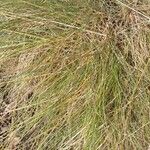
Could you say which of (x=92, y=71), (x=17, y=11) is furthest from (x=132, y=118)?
(x=17, y=11)

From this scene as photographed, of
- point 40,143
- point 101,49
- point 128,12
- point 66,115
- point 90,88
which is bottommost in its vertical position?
point 40,143

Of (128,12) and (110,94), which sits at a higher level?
(128,12)

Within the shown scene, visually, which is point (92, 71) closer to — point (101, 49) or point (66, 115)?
point (101, 49)

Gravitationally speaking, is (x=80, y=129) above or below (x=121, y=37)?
below

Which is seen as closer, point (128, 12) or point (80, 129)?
point (80, 129)

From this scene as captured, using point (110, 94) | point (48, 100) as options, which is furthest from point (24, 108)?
point (110, 94)

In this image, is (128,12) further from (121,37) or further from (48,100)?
(48,100)
